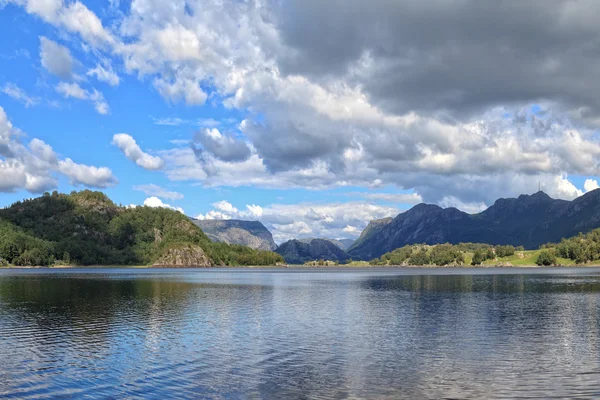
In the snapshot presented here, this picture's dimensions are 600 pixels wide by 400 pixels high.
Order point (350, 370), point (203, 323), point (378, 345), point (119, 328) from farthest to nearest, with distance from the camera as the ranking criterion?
point (203, 323) < point (119, 328) < point (378, 345) < point (350, 370)

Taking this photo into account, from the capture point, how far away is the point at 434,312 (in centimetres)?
9369

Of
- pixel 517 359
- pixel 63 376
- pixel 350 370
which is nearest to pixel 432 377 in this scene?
pixel 350 370

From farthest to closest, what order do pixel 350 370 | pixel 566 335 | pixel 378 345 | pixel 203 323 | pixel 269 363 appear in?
pixel 203 323
pixel 566 335
pixel 378 345
pixel 269 363
pixel 350 370

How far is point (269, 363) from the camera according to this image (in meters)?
49.8

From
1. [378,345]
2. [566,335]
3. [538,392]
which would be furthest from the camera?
[566,335]

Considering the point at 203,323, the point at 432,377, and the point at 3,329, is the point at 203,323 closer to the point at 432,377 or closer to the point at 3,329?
the point at 3,329

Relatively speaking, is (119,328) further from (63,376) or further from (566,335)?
(566,335)

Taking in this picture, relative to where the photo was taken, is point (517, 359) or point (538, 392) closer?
point (538, 392)

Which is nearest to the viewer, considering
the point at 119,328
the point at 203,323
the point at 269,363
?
the point at 269,363

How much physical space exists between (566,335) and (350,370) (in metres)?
38.2

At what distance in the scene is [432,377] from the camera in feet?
143

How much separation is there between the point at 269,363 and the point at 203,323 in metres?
30.0

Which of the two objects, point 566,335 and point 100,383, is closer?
point 100,383

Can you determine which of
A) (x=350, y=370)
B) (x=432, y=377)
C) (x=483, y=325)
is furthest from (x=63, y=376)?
(x=483, y=325)
